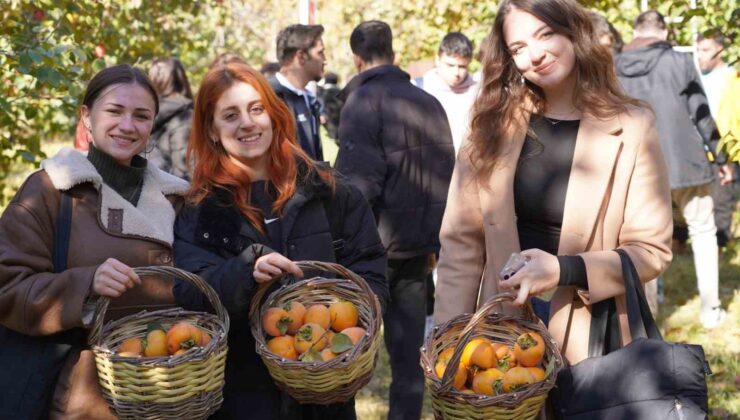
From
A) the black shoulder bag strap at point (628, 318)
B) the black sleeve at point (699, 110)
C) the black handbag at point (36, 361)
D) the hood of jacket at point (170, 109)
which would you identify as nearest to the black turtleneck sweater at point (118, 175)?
the black handbag at point (36, 361)

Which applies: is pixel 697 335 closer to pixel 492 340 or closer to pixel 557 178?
pixel 557 178

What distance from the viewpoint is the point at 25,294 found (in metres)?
2.88

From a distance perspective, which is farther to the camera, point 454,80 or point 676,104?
point 454,80

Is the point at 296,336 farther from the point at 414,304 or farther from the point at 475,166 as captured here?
the point at 414,304

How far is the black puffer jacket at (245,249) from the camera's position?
9.91 ft

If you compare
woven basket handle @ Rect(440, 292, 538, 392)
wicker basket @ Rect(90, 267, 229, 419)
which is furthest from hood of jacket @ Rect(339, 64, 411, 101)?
woven basket handle @ Rect(440, 292, 538, 392)

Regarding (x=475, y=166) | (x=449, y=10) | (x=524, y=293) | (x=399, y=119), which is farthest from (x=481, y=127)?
(x=449, y=10)

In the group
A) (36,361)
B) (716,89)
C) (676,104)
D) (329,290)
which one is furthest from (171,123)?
(716,89)

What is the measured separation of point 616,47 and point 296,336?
550cm

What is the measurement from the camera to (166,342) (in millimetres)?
2760

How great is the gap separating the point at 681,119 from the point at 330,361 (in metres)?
5.19

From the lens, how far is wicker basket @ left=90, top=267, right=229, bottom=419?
2652 mm

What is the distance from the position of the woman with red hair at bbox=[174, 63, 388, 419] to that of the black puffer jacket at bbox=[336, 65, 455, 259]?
2.11 m

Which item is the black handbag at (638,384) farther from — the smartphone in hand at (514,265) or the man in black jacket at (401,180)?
the man in black jacket at (401,180)
